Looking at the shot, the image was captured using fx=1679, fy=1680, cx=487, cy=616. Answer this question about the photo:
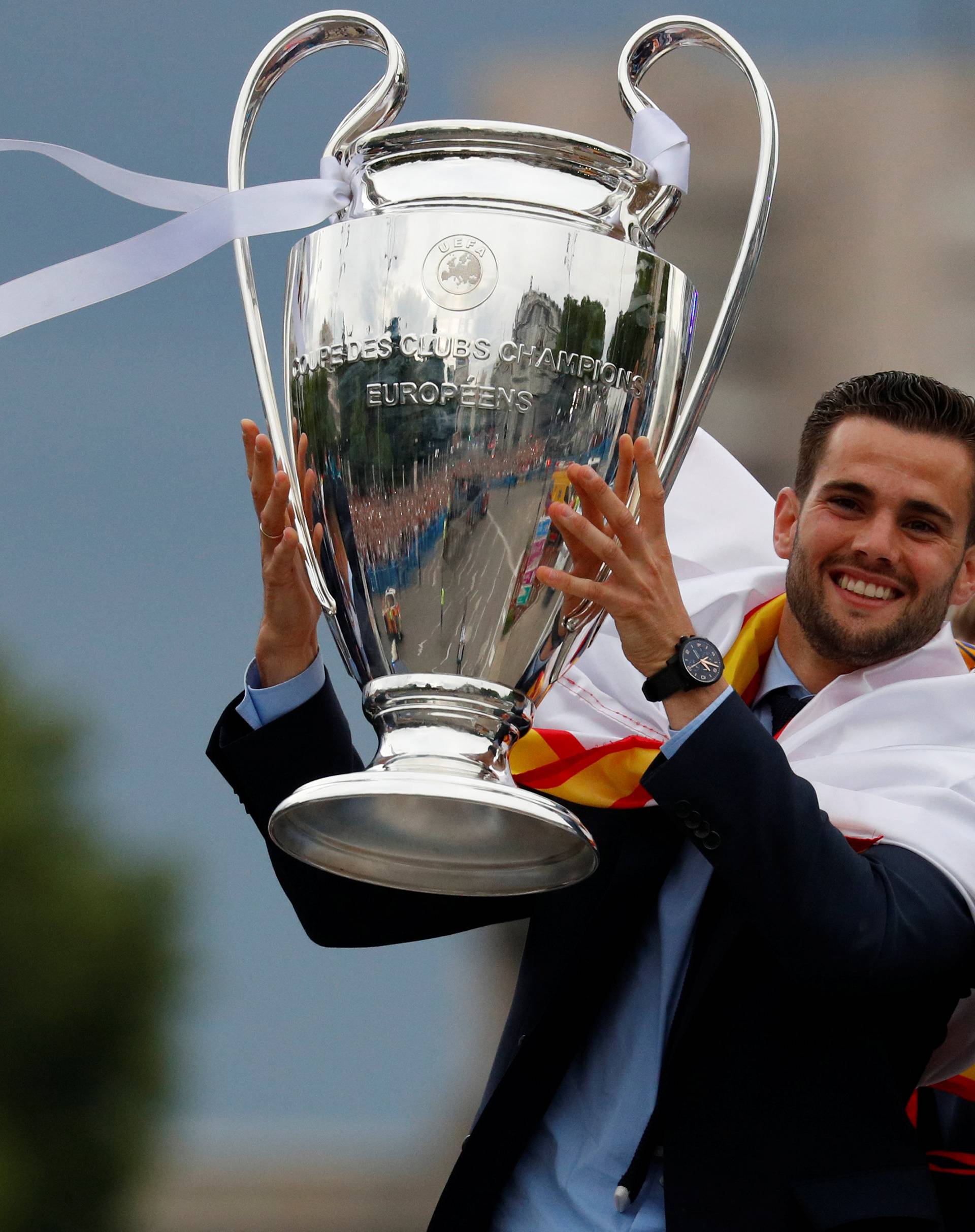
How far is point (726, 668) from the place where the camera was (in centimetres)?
222

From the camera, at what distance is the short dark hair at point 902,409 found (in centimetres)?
212

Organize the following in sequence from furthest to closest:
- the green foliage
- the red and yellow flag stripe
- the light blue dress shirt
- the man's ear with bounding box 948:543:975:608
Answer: the green foliage, the man's ear with bounding box 948:543:975:608, the red and yellow flag stripe, the light blue dress shirt

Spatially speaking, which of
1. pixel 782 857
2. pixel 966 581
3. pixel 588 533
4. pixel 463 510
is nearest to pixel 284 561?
pixel 463 510

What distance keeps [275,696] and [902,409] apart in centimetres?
87

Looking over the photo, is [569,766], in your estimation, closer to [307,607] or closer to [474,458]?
[307,607]

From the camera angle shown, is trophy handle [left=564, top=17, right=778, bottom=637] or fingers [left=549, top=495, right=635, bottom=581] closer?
fingers [left=549, top=495, right=635, bottom=581]

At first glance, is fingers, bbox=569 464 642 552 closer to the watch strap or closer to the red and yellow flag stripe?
the watch strap

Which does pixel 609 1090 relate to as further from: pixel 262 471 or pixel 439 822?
pixel 262 471

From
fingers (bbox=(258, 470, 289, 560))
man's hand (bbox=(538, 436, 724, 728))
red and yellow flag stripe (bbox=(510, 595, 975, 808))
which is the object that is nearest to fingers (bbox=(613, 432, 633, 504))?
man's hand (bbox=(538, 436, 724, 728))

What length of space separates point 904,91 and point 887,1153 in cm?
1063

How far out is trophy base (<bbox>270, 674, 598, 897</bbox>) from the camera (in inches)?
64.4

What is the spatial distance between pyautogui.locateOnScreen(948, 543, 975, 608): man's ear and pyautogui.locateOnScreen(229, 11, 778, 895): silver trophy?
1.91 ft

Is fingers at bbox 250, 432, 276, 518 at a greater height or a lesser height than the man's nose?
greater

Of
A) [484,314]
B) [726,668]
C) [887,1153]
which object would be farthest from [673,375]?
[887,1153]
